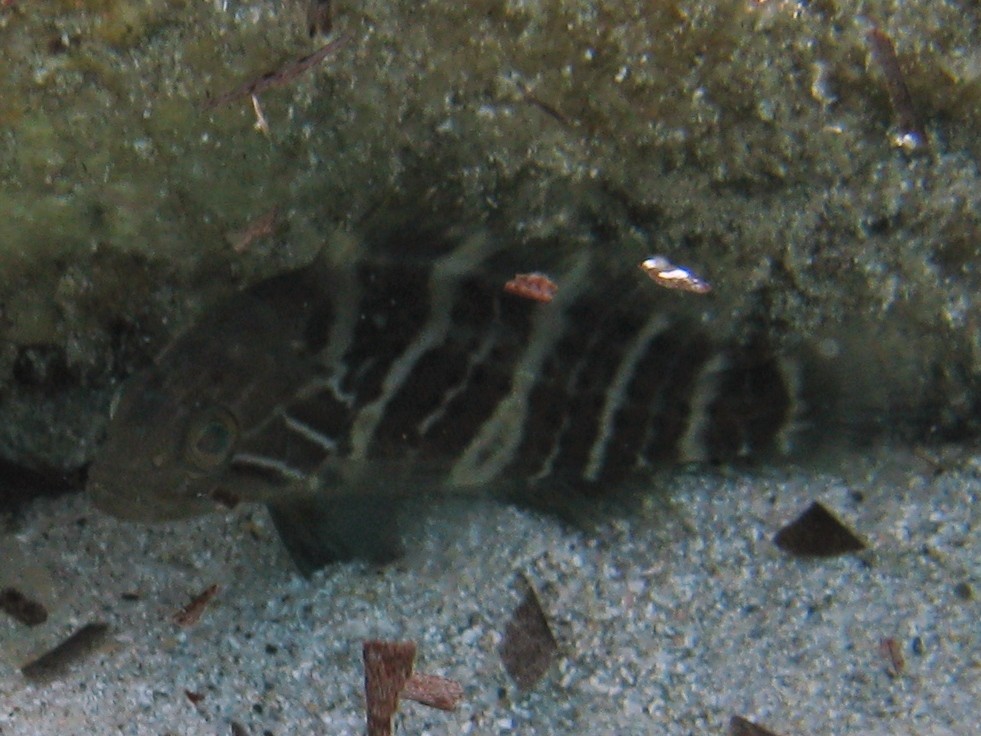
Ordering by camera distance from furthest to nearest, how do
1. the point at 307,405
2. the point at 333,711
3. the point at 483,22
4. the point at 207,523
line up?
the point at 207,523 → the point at 307,405 → the point at 333,711 → the point at 483,22

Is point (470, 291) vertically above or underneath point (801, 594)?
above

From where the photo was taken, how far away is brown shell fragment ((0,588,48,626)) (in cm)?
286

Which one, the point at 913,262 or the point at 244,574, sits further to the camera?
the point at 244,574

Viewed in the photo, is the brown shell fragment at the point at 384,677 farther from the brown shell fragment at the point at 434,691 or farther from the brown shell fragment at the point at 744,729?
the brown shell fragment at the point at 744,729

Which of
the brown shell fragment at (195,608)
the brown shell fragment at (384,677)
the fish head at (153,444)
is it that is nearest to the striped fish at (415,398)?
the fish head at (153,444)

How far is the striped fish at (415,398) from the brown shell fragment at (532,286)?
38 mm

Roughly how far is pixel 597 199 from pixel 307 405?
1265mm

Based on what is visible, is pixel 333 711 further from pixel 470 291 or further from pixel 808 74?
pixel 808 74

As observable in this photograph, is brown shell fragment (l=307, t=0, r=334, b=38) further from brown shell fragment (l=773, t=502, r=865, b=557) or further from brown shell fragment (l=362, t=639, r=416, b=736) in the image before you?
brown shell fragment (l=773, t=502, r=865, b=557)

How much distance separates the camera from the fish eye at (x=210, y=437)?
9.71 feet

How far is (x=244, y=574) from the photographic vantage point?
3180 mm

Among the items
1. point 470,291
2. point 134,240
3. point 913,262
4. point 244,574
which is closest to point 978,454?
point 913,262

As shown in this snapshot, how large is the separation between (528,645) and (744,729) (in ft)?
2.23

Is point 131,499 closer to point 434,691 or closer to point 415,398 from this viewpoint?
point 415,398
